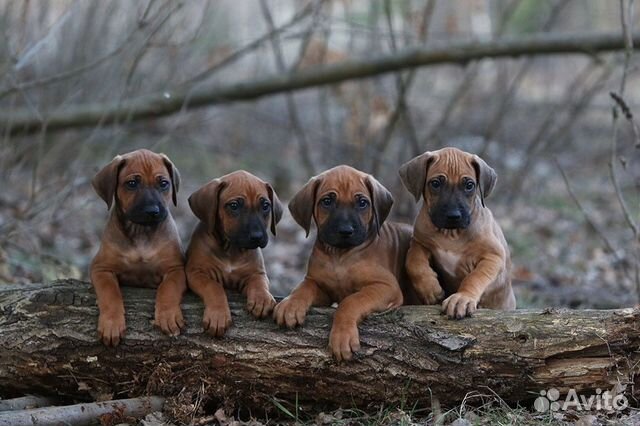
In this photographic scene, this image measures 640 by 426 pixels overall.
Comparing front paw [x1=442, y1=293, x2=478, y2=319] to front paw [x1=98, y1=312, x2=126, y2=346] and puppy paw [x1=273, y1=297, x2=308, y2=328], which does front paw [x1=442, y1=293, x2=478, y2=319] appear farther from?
front paw [x1=98, y1=312, x2=126, y2=346]

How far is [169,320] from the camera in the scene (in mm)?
6148

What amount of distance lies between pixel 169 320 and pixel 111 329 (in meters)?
0.40

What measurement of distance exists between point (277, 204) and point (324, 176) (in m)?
0.44

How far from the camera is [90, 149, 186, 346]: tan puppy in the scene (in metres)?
6.19

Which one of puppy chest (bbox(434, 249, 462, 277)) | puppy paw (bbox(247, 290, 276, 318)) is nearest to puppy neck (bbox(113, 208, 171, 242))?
puppy paw (bbox(247, 290, 276, 318))

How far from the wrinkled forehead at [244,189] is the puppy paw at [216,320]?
855mm

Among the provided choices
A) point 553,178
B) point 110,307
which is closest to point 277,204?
point 110,307

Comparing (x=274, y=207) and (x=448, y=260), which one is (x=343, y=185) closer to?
(x=274, y=207)

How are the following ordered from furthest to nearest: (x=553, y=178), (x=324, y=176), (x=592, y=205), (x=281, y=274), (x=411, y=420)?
(x=553, y=178)
(x=592, y=205)
(x=281, y=274)
(x=324, y=176)
(x=411, y=420)

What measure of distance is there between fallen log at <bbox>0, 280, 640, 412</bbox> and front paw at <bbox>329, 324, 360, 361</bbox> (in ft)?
0.24

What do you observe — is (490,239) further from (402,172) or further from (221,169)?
(221,169)

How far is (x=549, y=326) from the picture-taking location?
6000 mm

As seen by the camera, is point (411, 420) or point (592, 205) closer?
point (411, 420)

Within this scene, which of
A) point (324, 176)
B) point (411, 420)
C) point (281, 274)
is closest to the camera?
point (411, 420)
